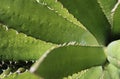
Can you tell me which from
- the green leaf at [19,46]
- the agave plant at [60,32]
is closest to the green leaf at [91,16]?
the agave plant at [60,32]

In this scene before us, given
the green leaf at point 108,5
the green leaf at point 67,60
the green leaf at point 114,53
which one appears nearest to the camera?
the green leaf at point 67,60

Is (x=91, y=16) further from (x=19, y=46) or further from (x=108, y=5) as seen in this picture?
(x=19, y=46)

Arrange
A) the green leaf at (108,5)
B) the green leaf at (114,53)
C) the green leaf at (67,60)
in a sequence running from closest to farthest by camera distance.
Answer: the green leaf at (67,60), the green leaf at (114,53), the green leaf at (108,5)

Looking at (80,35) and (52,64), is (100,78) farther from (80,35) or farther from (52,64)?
(52,64)

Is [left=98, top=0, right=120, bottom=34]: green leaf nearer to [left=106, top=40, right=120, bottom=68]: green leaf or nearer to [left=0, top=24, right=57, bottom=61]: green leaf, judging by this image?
[left=106, top=40, right=120, bottom=68]: green leaf

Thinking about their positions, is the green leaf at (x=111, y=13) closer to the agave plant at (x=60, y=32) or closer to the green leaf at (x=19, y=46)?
the agave plant at (x=60, y=32)

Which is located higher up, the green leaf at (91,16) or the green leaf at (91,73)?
the green leaf at (91,16)
